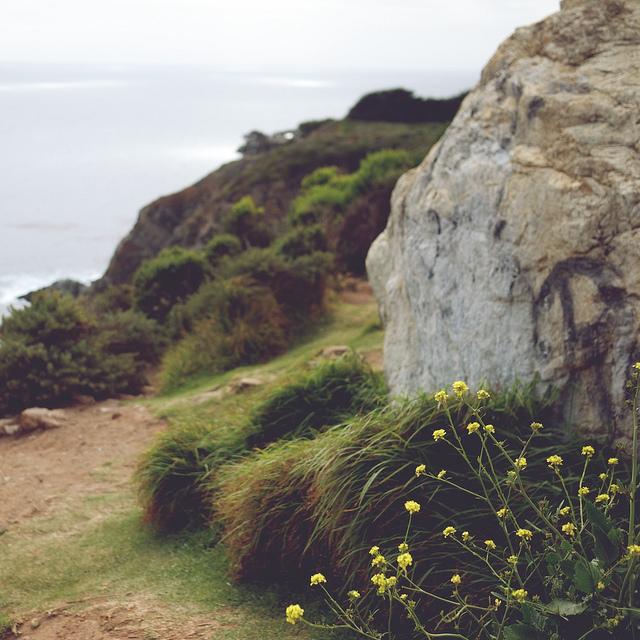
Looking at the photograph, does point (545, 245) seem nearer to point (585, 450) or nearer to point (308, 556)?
point (585, 450)

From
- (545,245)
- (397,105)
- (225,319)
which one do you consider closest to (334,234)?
(225,319)

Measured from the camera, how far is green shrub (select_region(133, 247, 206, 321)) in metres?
15.4

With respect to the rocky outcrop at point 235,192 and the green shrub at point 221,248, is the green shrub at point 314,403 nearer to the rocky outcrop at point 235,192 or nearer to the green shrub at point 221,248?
the green shrub at point 221,248

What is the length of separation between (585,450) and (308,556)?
1.81m

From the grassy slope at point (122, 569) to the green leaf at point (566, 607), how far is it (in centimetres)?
154

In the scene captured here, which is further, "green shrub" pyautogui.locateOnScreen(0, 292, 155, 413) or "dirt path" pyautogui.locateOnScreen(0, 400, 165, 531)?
"green shrub" pyautogui.locateOnScreen(0, 292, 155, 413)

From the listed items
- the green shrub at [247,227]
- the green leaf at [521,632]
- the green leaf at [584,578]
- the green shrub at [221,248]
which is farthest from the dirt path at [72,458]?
the green shrub at [247,227]

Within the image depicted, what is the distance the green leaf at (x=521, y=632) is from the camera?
3348 millimetres

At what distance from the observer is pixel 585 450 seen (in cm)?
392

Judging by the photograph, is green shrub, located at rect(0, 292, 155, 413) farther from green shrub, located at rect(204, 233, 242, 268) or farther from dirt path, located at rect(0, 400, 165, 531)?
green shrub, located at rect(204, 233, 242, 268)

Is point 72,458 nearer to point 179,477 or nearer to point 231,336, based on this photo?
point 179,477

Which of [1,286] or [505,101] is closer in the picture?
[505,101]

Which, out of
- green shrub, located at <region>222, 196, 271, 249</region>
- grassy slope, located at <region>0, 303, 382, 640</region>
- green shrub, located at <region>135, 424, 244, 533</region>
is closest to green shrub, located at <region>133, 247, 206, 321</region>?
green shrub, located at <region>222, 196, 271, 249</region>

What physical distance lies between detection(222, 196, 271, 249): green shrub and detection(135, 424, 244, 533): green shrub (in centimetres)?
1177
